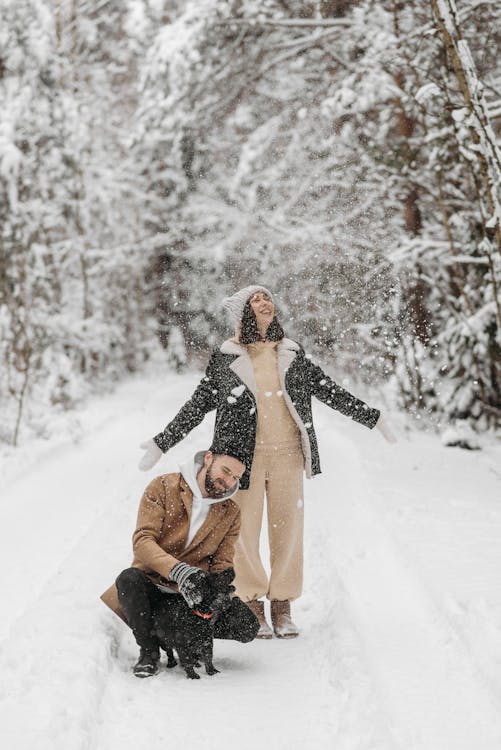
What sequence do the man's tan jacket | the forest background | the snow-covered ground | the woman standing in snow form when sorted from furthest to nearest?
the forest background → the woman standing in snow → the man's tan jacket → the snow-covered ground

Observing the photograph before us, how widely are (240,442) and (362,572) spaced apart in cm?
163

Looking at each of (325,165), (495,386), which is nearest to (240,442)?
(495,386)

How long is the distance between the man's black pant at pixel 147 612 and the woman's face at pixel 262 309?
150cm

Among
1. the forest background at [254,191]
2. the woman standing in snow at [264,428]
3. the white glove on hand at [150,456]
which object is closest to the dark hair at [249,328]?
the woman standing in snow at [264,428]

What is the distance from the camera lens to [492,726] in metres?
3.32

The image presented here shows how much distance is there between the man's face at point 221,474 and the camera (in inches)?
159

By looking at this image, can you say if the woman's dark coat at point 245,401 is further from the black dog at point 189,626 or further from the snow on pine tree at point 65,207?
the snow on pine tree at point 65,207

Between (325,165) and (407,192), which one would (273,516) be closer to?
(407,192)

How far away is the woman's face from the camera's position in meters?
4.71

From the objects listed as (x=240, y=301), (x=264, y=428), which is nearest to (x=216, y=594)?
(x=264, y=428)

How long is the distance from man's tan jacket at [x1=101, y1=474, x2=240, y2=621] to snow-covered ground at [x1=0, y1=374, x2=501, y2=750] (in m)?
0.50

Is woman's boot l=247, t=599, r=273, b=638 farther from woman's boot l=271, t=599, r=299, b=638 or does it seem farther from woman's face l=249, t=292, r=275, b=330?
woman's face l=249, t=292, r=275, b=330

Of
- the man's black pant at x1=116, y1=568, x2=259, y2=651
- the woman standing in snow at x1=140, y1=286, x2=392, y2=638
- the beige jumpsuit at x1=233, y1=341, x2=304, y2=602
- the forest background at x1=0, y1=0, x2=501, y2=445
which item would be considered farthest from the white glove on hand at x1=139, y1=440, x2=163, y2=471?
the forest background at x1=0, y1=0, x2=501, y2=445

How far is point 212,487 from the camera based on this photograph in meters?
4.08
